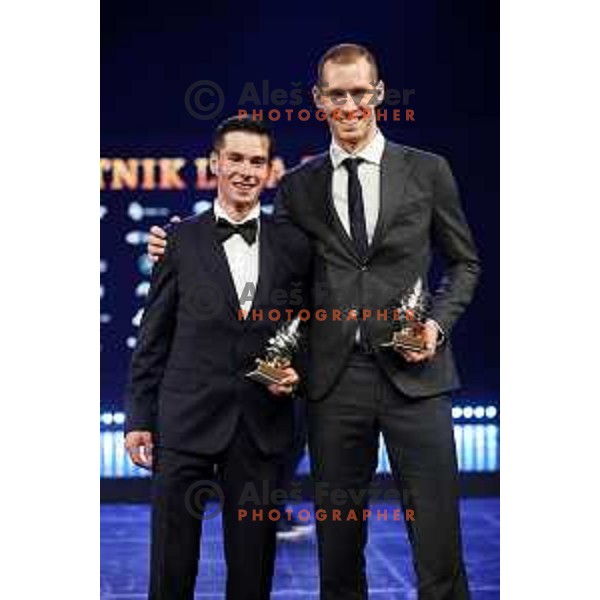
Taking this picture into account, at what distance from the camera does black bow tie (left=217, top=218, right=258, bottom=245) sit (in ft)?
10.0

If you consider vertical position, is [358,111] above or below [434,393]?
above

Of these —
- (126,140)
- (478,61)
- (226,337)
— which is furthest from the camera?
(126,140)

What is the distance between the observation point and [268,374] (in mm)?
2947

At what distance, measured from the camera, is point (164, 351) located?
3.07 meters

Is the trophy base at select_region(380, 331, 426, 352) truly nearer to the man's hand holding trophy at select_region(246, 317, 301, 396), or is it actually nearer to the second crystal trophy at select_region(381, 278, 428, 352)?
the second crystal trophy at select_region(381, 278, 428, 352)

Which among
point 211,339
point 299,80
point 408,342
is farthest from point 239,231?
point 299,80

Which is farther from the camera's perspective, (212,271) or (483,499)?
(483,499)

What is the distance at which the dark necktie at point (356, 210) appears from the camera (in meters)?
3.00

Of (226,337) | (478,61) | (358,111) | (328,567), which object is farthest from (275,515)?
(478,61)

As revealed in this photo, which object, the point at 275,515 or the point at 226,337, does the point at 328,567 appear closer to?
the point at 275,515

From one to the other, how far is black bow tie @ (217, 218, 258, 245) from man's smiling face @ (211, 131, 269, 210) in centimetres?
4

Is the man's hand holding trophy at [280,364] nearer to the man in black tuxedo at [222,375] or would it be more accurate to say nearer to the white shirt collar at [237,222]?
the man in black tuxedo at [222,375]
